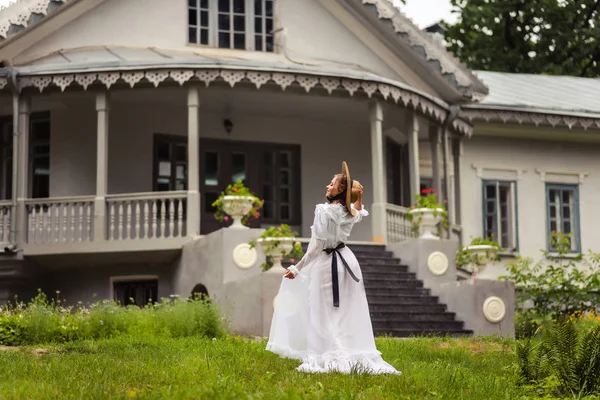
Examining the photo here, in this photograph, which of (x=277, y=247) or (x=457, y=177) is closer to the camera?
(x=277, y=247)

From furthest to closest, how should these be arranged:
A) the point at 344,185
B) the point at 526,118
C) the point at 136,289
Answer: the point at 526,118
the point at 136,289
the point at 344,185

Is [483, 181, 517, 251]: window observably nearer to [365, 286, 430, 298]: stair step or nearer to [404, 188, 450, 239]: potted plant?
[404, 188, 450, 239]: potted plant

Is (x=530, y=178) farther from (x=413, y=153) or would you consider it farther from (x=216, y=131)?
(x=216, y=131)

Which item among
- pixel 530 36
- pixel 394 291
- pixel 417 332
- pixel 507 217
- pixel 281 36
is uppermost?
pixel 530 36

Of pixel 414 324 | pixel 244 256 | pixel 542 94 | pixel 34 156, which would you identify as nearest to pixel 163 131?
pixel 34 156

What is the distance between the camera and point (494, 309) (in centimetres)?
1673

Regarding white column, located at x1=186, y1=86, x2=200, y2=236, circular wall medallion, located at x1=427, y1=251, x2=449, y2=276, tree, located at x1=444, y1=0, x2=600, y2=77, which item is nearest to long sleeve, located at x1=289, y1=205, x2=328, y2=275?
circular wall medallion, located at x1=427, y1=251, x2=449, y2=276

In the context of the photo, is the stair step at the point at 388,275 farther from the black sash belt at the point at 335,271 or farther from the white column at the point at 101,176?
the black sash belt at the point at 335,271

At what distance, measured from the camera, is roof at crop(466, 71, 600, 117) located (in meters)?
22.2

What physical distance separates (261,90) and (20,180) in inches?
175

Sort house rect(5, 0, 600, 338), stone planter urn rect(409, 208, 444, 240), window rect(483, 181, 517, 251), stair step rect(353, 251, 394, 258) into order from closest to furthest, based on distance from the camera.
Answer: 1. stone planter urn rect(409, 208, 444, 240)
2. stair step rect(353, 251, 394, 258)
3. house rect(5, 0, 600, 338)
4. window rect(483, 181, 517, 251)

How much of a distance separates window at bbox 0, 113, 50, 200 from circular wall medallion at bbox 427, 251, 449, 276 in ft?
23.4

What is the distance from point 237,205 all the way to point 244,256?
0.79m

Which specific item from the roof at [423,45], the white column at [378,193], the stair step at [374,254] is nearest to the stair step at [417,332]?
the stair step at [374,254]
